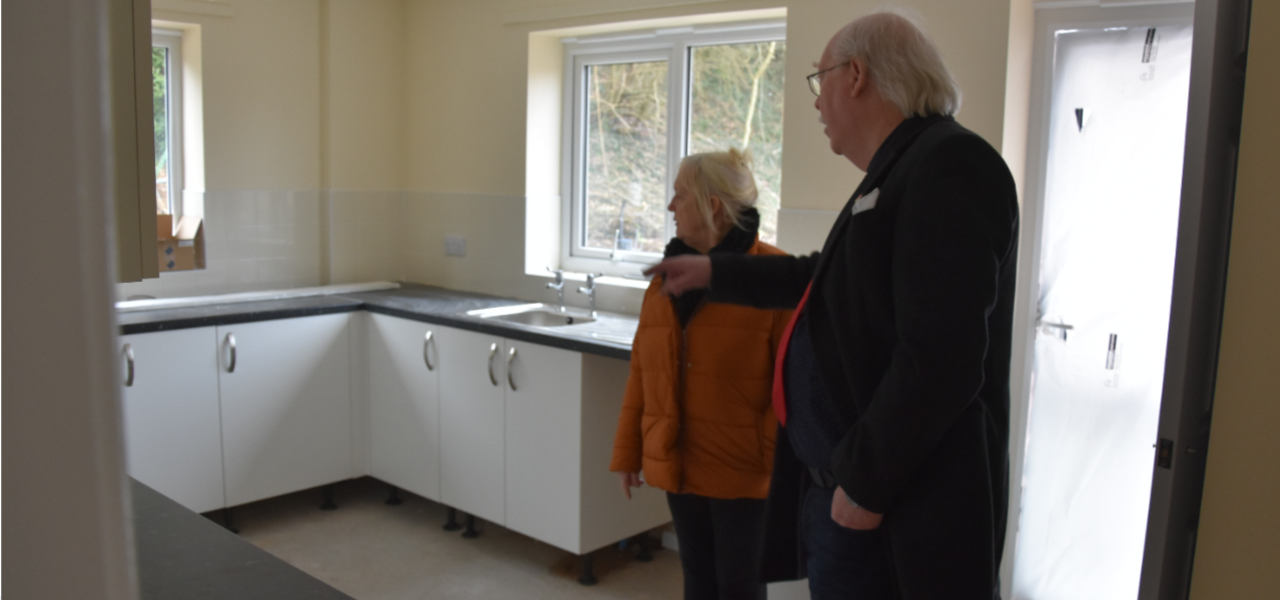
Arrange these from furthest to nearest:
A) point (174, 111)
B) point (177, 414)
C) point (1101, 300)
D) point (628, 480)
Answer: point (174, 111), point (177, 414), point (1101, 300), point (628, 480)

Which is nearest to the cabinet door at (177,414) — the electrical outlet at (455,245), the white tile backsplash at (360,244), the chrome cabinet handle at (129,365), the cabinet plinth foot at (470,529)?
the chrome cabinet handle at (129,365)

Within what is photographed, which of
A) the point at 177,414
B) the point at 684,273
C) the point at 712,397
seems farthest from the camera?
the point at 177,414

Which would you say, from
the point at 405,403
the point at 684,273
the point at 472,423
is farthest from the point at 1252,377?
the point at 405,403

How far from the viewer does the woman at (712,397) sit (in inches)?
86.7

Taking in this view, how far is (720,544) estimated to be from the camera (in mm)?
2240

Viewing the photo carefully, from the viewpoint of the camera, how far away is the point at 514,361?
3371mm

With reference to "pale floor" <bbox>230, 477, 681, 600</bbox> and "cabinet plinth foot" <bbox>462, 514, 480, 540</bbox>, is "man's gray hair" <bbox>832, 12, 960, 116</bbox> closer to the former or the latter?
"pale floor" <bbox>230, 477, 681, 600</bbox>

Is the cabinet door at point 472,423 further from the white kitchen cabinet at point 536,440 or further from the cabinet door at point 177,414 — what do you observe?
the cabinet door at point 177,414

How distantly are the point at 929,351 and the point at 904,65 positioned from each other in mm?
456

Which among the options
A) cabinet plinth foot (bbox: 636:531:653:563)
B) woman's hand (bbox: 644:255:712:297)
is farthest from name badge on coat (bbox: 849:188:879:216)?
cabinet plinth foot (bbox: 636:531:653:563)

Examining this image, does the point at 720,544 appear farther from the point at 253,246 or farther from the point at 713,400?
the point at 253,246

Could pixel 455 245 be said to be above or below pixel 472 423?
above

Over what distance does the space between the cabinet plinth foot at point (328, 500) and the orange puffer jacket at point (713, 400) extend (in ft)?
7.20

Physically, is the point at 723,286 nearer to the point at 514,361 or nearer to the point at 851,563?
the point at 851,563
